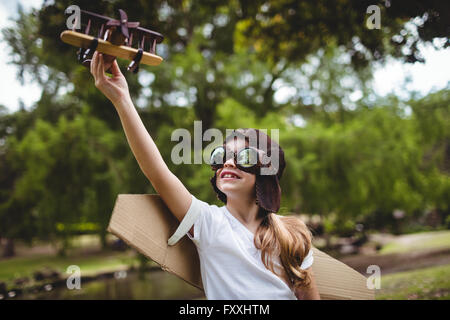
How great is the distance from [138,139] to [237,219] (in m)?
0.62

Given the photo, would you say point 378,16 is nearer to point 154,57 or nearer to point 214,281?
point 154,57

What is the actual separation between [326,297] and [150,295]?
17.1 feet

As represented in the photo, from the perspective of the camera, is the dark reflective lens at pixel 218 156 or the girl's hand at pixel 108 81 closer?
the girl's hand at pixel 108 81

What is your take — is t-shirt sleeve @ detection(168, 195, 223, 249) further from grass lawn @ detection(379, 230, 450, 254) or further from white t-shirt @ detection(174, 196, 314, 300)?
grass lawn @ detection(379, 230, 450, 254)

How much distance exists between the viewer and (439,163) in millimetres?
7402

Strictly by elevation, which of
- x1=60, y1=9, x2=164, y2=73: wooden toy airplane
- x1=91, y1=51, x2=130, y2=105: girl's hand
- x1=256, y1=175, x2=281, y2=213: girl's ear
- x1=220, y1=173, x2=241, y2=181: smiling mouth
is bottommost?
x1=256, y1=175, x2=281, y2=213: girl's ear

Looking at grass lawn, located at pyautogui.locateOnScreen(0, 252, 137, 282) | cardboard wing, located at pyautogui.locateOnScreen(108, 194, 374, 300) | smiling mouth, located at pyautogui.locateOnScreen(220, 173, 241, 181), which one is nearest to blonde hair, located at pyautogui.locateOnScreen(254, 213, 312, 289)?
cardboard wing, located at pyautogui.locateOnScreen(108, 194, 374, 300)

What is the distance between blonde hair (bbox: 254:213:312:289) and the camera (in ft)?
4.80

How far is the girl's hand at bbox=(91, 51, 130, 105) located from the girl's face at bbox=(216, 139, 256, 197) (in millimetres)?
570

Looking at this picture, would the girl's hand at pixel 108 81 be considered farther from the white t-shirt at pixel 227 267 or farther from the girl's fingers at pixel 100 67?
the white t-shirt at pixel 227 267

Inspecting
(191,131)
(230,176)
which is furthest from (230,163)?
(191,131)

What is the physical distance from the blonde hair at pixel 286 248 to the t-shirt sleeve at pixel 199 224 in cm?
22

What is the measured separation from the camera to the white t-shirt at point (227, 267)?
1.37m

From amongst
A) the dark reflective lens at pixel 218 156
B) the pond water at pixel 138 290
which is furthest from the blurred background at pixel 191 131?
the dark reflective lens at pixel 218 156
